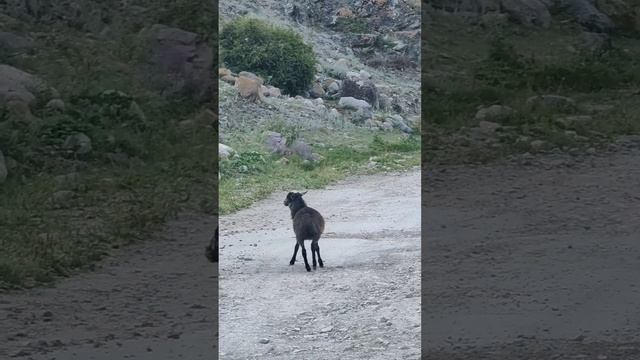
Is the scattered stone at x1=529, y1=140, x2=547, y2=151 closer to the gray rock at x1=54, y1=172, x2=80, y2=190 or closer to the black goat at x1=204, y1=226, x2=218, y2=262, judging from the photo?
the black goat at x1=204, y1=226, x2=218, y2=262

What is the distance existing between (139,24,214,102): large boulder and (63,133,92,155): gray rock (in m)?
1.40

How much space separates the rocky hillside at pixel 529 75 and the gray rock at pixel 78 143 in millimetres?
2677

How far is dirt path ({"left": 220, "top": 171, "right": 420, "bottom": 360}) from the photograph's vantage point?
5.01m

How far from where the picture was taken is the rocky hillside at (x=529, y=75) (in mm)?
8648

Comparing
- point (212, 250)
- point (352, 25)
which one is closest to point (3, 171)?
point (212, 250)

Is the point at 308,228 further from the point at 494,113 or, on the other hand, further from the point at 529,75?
the point at 529,75

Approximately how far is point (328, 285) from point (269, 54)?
4805mm

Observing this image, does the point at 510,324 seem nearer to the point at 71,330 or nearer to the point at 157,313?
the point at 157,313

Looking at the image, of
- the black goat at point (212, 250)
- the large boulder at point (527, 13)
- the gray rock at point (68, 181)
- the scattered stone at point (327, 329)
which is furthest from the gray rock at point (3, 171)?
the large boulder at point (527, 13)

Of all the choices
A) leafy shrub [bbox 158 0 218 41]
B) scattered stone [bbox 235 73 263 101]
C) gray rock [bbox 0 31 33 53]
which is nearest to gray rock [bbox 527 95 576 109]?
scattered stone [bbox 235 73 263 101]

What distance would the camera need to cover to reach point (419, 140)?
9391 millimetres

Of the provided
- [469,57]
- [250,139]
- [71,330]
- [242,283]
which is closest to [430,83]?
[469,57]

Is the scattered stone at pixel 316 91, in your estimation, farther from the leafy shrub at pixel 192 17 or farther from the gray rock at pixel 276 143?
the gray rock at pixel 276 143

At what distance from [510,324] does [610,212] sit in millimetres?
2140
